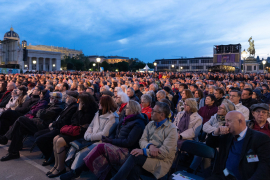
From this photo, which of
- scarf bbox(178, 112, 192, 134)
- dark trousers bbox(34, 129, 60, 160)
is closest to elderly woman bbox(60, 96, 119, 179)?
dark trousers bbox(34, 129, 60, 160)

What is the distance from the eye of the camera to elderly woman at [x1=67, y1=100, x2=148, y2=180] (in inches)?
138

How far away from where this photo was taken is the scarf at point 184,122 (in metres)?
4.46

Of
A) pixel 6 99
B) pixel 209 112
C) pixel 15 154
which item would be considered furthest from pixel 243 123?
pixel 6 99

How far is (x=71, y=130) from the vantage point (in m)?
4.43

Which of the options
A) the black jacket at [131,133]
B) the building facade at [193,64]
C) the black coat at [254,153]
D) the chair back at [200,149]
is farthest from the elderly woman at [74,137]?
the building facade at [193,64]

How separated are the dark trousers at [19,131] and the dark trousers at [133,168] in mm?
3202

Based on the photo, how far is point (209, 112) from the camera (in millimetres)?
5066

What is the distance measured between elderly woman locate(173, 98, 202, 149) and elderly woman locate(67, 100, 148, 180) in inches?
37.3

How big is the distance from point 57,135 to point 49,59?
83581 millimetres

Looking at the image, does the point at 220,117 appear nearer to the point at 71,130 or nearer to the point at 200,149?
the point at 200,149

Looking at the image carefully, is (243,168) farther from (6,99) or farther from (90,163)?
(6,99)

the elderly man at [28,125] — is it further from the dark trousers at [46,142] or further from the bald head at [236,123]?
the bald head at [236,123]

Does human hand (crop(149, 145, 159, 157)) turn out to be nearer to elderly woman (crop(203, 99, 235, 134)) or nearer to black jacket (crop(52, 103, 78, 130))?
elderly woman (crop(203, 99, 235, 134))

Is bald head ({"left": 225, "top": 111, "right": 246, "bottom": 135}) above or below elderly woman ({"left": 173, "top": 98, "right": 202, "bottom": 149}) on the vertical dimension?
above
